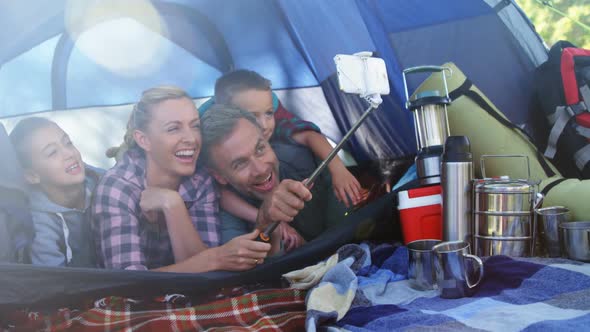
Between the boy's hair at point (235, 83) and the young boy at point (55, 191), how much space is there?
1.31 ft

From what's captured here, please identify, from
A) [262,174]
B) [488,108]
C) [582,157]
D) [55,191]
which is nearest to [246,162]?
[262,174]

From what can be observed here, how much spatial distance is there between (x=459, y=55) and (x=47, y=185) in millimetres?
1423

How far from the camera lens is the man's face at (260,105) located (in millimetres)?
1549

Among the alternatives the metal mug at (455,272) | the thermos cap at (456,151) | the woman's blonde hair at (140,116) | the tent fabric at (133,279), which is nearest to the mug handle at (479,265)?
the metal mug at (455,272)

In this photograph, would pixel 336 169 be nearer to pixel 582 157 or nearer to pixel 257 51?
pixel 257 51

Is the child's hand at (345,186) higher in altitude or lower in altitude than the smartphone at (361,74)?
lower

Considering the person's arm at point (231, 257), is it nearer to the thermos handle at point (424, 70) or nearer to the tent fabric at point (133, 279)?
the tent fabric at point (133, 279)

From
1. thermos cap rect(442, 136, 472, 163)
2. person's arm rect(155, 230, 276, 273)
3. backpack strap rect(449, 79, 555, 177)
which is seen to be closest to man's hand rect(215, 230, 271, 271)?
person's arm rect(155, 230, 276, 273)

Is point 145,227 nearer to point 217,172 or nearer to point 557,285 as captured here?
point 217,172

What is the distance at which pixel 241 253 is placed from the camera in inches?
57.0

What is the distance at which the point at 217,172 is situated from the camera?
1488 millimetres

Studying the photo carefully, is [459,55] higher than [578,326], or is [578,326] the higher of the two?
[459,55]

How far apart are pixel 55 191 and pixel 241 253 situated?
477 millimetres

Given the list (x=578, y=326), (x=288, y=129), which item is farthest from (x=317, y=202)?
(x=578, y=326)
